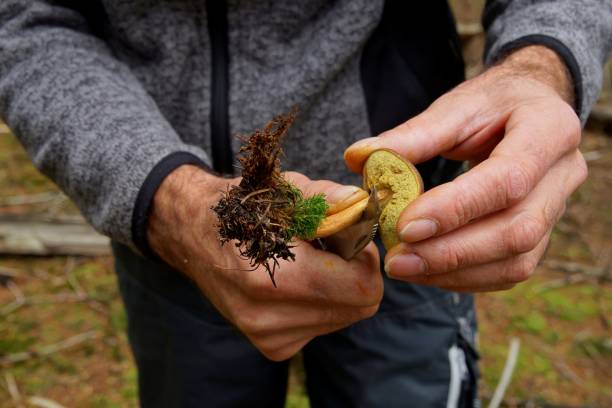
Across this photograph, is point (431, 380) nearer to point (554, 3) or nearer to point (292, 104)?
point (292, 104)

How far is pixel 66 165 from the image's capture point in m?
1.60

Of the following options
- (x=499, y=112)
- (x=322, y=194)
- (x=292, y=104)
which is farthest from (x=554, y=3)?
(x=322, y=194)

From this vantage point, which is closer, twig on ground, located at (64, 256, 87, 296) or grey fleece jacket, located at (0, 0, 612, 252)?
grey fleece jacket, located at (0, 0, 612, 252)

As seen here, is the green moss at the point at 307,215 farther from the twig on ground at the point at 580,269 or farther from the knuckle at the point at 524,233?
the twig on ground at the point at 580,269

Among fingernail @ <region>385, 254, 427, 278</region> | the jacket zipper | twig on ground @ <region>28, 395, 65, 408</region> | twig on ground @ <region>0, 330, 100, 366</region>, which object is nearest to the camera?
fingernail @ <region>385, 254, 427, 278</region>

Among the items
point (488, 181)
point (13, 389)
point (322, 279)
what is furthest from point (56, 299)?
point (488, 181)

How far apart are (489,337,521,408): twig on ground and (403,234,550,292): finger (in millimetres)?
2022

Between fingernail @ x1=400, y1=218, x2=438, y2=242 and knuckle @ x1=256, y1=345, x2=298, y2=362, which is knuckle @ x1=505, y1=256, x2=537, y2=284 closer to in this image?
fingernail @ x1=400, y1=218, x2=438, y2=242

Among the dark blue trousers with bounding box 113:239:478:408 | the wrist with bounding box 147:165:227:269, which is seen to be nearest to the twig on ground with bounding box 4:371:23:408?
the dark blue trousers with bounding box 113:239:478:408

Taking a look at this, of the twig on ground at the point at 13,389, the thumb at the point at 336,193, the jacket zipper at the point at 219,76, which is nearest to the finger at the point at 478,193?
the thumb at the point at 336,193

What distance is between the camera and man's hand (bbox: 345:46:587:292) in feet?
3.80

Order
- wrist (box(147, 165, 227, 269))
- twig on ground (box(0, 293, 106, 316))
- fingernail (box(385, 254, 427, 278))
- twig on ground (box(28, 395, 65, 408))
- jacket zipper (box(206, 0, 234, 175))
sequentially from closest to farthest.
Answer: fingernail (box(385, 254, 427, 278))
wrist (box(147, 165, 227, 269))
jacket zipper (box(206, 0, 234, 175))
twig on ground (box(28, 395, 65, 408))
twig on ground (box(0, 293, 106, 316))

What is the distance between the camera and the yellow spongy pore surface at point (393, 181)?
123 cm

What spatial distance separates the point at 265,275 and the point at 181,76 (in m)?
0.90
